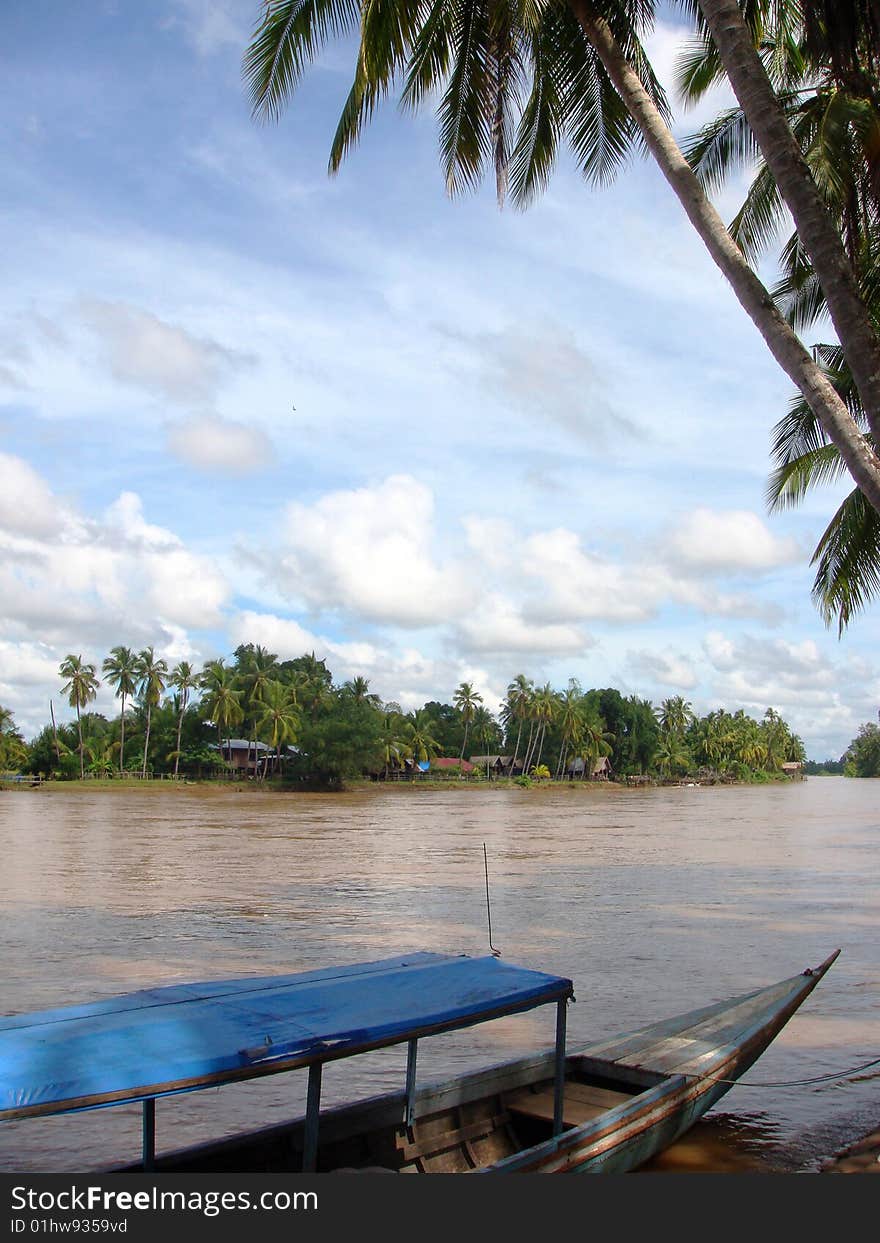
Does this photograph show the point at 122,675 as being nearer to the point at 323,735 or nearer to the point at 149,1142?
the point at 323,735

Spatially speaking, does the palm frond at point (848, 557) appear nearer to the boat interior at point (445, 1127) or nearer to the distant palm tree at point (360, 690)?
the boat interior at point (445, 1127)

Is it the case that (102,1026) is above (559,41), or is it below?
below

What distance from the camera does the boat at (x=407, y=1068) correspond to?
11.3 ft

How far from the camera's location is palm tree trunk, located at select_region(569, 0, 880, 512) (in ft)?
18.3

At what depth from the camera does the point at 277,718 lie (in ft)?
207

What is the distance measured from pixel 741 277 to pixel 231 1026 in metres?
5.35

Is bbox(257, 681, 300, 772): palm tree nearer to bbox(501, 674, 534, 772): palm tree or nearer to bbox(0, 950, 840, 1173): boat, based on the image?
bbox(501, 674, 534, 772): palm tree

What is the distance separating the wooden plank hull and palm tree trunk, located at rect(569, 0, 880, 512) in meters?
3.57

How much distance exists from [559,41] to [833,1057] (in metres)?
9.16

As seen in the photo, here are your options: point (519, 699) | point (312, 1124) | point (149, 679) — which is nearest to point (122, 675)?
point (149, 679)

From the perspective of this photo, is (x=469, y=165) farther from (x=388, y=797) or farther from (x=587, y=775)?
(x=587, y=775)

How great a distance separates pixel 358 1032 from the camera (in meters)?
3.93

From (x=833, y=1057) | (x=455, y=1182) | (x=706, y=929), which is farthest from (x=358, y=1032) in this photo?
(x=706, y=929)

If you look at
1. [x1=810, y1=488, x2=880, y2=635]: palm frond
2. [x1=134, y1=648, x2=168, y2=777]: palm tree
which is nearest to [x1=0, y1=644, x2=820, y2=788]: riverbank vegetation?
[x1=134, y1=648, x2=168, y2=777]: palm tree
